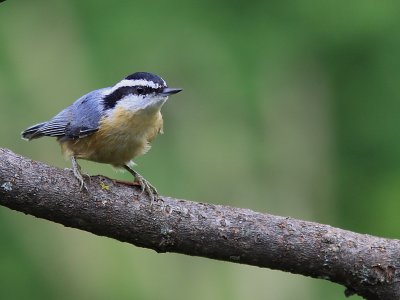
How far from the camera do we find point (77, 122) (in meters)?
4.23

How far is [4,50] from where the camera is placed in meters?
6.61

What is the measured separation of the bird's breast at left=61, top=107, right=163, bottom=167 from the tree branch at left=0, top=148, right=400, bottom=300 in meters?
0.50

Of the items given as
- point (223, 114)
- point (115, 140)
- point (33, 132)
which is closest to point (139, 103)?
point (115, 140)

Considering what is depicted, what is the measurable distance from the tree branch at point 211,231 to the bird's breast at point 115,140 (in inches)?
19.8

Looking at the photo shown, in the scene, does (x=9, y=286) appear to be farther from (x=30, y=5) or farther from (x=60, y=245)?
(x=30, y=5)

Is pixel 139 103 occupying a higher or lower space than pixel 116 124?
higher

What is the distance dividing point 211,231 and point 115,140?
82cm

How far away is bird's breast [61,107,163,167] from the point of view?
4211mm

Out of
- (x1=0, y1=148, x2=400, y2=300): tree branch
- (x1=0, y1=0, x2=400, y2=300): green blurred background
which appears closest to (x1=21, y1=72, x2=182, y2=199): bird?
(x1=0, y1=148, x2=400, y2=300): tree branch

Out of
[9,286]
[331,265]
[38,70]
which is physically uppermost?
[38,70]

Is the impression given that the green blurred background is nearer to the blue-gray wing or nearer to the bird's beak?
the blue-gray wing

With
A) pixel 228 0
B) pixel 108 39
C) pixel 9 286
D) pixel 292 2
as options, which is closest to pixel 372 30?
pixel 292 2

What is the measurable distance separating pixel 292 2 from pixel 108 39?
1.56m

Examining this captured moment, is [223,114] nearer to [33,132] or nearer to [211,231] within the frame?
[33,132]
